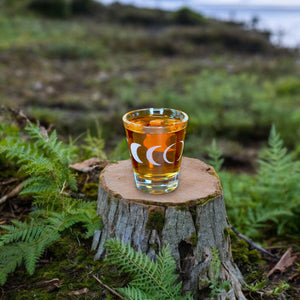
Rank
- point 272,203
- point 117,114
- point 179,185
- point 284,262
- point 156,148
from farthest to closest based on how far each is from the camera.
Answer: point 117,114, point 272,203, point 284,262, point 179,185, point 156,148

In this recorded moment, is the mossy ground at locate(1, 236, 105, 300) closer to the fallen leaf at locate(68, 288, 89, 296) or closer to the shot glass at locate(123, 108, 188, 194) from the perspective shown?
the fallen leaf at locate(68, 288, 89, 296)

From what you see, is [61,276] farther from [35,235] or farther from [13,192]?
[13,192]

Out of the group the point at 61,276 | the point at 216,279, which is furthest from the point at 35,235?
the point at 216,279

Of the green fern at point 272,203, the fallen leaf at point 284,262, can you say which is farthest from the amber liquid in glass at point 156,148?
the green fern at point 272,203

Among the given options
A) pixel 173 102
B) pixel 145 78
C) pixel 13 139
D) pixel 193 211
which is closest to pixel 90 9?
pixel 145 78

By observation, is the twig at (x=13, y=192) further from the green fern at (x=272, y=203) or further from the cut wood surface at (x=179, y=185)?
the green fern at (x=272, y=203)

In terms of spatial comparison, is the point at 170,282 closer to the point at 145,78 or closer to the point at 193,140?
the point at 193,140
